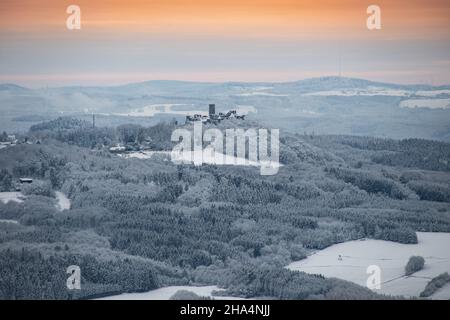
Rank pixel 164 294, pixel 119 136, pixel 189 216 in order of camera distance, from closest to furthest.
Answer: pixel 164 294
pixel 189 216
pixel 119 136

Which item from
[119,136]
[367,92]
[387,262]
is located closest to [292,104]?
[367,92]

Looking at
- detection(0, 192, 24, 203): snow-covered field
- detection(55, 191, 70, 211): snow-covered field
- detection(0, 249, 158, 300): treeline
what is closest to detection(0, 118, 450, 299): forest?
detection(0, 249, 158, 300): treeline

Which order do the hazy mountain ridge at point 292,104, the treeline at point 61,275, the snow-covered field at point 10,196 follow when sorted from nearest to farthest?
1. the treeline at point 61,275
2. the snow-covered field at point 10,196
3. the hazy mountain ridge at point 292,104

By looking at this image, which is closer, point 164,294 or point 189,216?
point 164,294

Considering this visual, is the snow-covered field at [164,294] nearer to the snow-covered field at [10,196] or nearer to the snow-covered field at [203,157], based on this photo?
the snow-covered field at [10,196]

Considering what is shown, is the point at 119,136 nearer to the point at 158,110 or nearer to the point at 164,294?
the point at 164,294

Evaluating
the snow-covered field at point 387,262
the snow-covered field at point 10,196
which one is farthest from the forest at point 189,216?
the snow-covered field at point 387,262

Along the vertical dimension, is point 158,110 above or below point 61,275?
below
